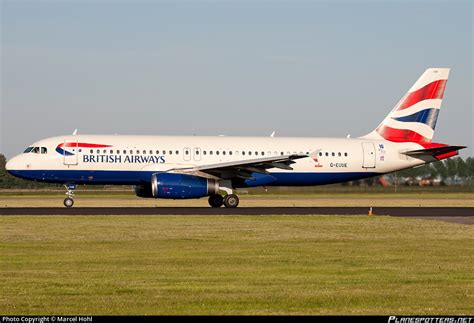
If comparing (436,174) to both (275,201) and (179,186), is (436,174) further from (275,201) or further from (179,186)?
(179,186)

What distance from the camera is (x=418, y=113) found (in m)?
48.1

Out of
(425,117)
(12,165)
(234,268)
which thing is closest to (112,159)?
(12,165)

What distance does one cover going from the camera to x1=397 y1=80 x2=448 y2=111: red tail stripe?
159 ft

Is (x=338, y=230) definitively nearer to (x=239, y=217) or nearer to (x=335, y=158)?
(x=239, y=217)

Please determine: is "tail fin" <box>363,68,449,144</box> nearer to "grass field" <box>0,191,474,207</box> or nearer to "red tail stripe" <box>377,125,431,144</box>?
"red tail stripe" <box>377,125,431,144</box>

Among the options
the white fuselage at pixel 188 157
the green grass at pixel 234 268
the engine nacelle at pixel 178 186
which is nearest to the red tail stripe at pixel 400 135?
the white fuselage at pixel 188 157

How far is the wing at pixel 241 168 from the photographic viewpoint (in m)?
41.3

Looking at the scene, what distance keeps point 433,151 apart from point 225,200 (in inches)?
466

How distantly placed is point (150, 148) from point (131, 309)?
98.7 ft

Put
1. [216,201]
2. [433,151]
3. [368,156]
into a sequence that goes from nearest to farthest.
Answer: [216,201] → [433,151] → [368,156]

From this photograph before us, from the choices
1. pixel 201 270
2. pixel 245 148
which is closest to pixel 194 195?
pixel 245 148

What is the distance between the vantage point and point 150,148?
140 ft

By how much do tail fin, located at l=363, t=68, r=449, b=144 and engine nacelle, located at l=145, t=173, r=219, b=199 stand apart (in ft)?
40.0

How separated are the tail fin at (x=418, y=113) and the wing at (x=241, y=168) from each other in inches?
301
